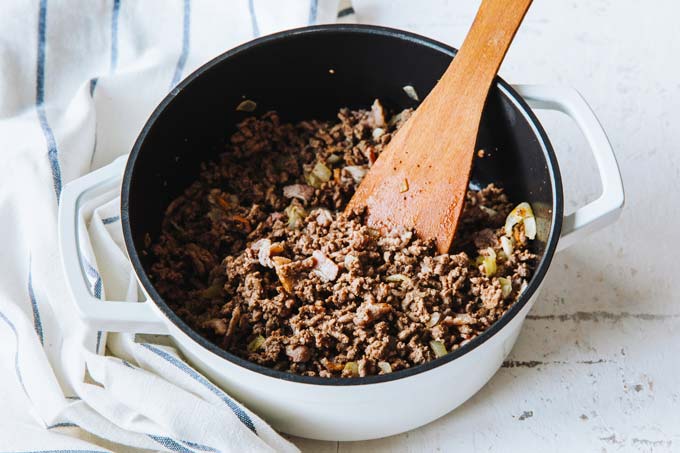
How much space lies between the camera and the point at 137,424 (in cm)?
167

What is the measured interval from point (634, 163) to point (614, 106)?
167 millimetres

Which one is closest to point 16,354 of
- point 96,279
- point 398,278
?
point 96,279

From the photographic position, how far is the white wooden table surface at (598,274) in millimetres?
1774

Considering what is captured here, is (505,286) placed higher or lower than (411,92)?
lower

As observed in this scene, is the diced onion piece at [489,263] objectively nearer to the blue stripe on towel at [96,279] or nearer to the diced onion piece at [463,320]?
the diced onion piece at [463,320]

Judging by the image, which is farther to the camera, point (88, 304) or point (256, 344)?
point (256, 344)

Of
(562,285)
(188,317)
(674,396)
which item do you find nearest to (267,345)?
(188,317)

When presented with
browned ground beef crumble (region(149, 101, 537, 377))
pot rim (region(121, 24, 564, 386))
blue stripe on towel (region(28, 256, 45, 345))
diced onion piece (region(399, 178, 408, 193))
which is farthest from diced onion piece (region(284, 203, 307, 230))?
blue stripe on towel (region(28, 256, 45, 345))

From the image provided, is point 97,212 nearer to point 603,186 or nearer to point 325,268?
point 325,268

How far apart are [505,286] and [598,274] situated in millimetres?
373

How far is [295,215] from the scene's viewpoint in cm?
186

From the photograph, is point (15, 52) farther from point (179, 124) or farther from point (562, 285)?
point (562, 285)

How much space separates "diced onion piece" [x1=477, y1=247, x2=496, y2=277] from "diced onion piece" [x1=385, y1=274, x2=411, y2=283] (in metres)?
0.15

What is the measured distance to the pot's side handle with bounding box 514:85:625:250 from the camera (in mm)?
1567
